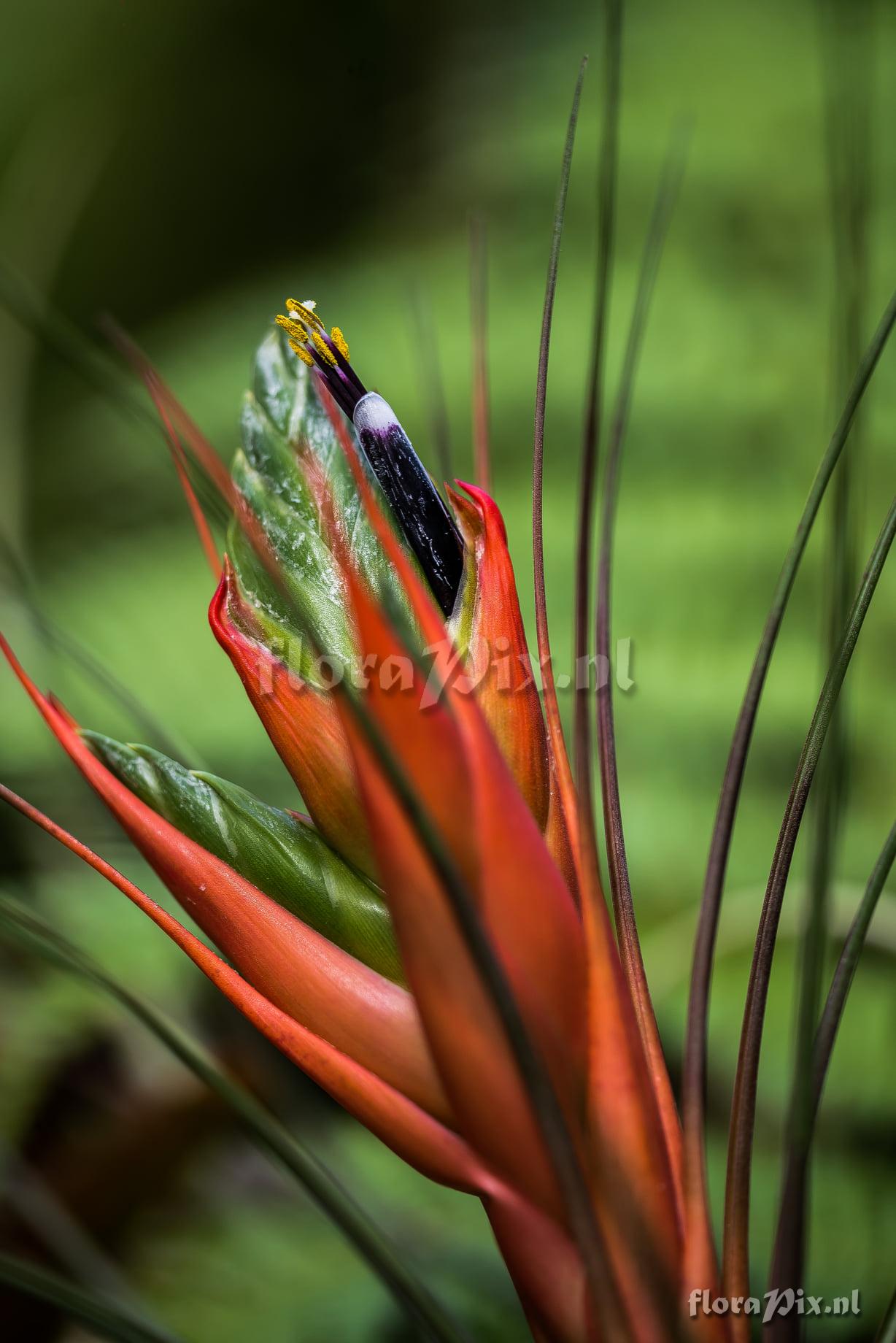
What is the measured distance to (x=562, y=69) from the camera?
1089 mm

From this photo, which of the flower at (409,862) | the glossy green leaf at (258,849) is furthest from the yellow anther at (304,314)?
the glossy green leaf at (258,849)

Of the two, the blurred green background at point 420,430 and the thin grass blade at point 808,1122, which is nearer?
the thin grass blade at point 808,1122

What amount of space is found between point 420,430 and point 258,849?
835 millimetres

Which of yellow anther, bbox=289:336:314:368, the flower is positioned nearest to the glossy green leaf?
the flower

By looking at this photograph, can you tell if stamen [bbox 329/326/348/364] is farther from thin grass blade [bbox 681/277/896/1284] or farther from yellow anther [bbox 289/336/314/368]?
thin grass blade [bbox 681/277/896/1284]

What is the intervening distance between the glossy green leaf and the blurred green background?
29 centimetres

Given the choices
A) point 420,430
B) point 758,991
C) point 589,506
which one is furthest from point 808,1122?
point 420,430

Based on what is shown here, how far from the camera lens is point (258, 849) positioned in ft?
0.73

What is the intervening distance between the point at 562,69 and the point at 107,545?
2.47 ft

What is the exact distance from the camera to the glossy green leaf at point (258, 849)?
220mm

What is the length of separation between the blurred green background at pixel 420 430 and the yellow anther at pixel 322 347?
270 mm

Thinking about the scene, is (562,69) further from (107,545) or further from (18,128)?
(107,545)

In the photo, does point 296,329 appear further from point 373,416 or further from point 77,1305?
point 77,1305

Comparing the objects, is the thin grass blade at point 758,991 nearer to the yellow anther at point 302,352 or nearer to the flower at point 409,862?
the flower at point 409,862
